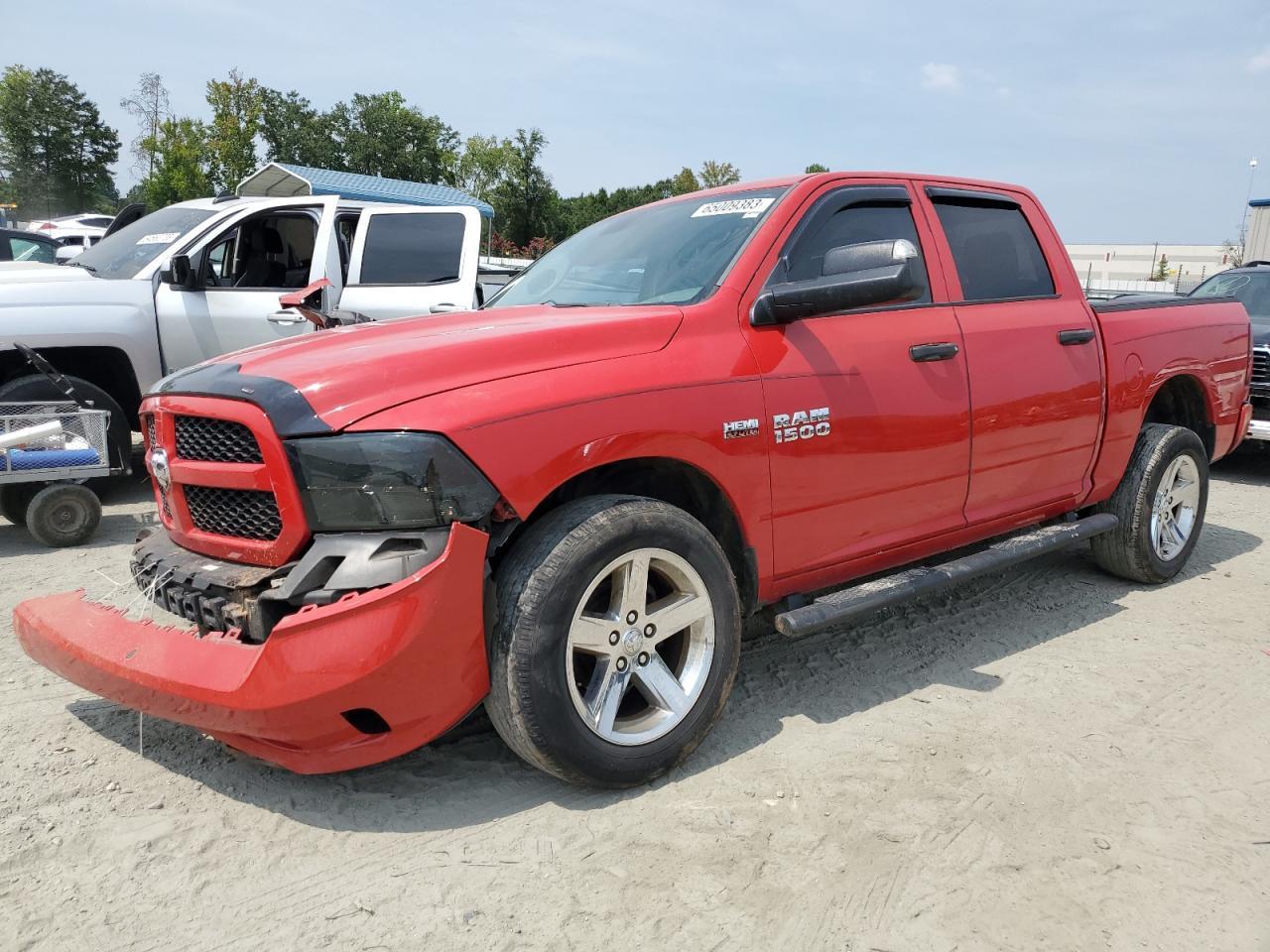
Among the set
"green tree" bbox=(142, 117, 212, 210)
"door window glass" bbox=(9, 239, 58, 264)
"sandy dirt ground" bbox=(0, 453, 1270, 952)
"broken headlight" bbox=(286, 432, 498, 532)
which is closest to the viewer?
"sandy dirt ground" bbox=(0, 453, 1270, 952)

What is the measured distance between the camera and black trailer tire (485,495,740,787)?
2.53 m

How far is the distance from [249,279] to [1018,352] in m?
5.78

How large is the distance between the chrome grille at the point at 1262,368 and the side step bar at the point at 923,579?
16.2 feet

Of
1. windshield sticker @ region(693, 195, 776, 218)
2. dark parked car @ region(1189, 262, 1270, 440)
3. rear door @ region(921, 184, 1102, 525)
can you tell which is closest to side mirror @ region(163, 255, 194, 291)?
windshield sticker @ region(693, 195, 776, 218)

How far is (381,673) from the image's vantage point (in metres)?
2.34

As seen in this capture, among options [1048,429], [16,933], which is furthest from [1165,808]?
[16,933]

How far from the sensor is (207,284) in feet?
22.2

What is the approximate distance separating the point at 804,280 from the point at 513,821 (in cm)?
197

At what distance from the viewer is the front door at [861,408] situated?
3.14 metres

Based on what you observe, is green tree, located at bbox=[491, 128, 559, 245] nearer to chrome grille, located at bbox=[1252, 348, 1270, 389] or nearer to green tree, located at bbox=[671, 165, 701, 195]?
green tree, located at bbox=[671, 165, 701, 195]

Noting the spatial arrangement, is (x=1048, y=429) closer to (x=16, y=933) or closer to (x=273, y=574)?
(x=273, y=574)

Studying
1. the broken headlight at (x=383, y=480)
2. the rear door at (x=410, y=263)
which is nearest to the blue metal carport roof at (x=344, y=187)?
the rear door at (x=410, y=263)

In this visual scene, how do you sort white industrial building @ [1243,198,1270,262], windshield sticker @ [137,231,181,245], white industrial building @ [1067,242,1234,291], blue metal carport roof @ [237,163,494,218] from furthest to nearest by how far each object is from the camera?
white industrial building @ [1067,242,1234,291]
white industrial building @ [1243,198,1270,262]
blue metal carport roof @ [237,163,494,218]
windshield sticker @ [137,231,181,245]

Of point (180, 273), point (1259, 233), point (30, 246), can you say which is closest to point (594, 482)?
point (180, 273)
